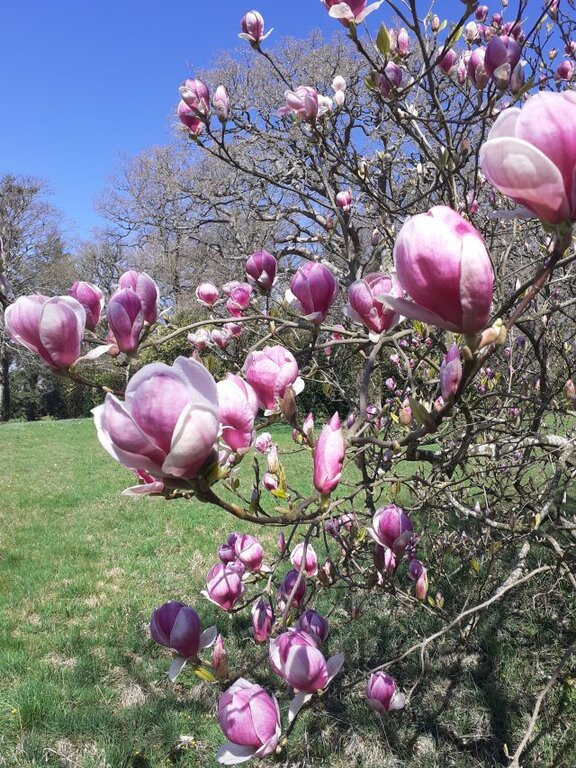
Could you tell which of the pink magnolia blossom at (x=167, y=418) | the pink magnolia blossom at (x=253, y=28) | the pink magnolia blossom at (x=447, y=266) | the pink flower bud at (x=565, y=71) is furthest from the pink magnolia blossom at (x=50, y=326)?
the pink flower bud at (x=565, y=71)

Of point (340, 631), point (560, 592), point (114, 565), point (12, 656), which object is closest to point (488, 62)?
point (560, 592)

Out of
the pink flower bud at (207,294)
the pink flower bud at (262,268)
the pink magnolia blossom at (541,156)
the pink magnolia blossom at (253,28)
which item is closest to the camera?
the pink magnolia blossom at (541,156)

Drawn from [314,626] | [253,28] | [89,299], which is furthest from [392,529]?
[253,28]

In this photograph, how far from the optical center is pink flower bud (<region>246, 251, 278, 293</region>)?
130 centimetres

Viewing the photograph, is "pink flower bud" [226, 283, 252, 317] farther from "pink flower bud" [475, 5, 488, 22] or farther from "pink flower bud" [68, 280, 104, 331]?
"pink flower bud" [475, 5, 488, 22]

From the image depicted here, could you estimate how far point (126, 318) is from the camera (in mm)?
853

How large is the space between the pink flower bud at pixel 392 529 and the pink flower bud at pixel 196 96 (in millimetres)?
1227

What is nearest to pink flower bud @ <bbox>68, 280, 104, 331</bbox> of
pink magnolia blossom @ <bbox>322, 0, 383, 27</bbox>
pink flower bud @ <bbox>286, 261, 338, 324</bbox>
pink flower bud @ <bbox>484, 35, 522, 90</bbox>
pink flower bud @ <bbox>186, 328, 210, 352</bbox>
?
pink flower bud @ <bbox>286, 261, 338, 324</bbox>

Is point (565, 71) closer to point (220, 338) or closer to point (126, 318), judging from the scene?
point (220, 338)

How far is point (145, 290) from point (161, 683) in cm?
240

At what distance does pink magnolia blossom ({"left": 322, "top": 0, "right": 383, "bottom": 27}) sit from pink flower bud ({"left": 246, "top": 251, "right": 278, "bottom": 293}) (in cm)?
48

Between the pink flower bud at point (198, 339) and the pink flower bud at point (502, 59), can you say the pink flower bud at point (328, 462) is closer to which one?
the pink flower bud at point (198, 339)

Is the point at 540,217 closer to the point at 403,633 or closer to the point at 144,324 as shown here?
the point at 144,324

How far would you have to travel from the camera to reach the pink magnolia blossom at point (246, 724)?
0.88 meters
